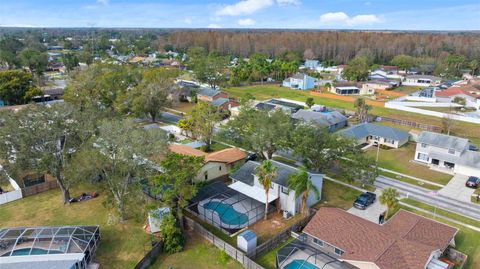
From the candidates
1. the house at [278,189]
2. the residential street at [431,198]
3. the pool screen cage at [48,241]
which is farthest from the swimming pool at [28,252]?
the residential street at [431,198]

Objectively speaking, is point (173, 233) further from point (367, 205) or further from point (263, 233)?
point (367, 205)

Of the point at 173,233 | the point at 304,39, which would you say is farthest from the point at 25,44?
the point at 173,233

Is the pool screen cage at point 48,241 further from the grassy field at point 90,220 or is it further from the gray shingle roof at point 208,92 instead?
the gray shingle roof at point 208,92

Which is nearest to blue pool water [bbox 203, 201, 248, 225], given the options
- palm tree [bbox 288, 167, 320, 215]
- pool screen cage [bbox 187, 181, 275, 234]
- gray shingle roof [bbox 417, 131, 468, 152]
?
pool screen cage [bbox 187, 181, 275, 234]

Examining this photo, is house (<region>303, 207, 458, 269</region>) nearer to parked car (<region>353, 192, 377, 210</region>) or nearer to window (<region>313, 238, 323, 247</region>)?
window (<region>313, 238, 323, 247</region>)

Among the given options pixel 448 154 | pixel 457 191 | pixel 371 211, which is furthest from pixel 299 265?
pixel 448 154

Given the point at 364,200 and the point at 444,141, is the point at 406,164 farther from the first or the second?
the point at 364,200

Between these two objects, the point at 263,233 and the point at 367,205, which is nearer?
the point at 263,233
